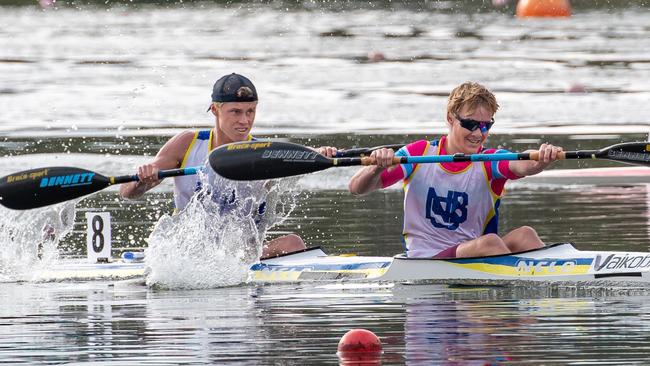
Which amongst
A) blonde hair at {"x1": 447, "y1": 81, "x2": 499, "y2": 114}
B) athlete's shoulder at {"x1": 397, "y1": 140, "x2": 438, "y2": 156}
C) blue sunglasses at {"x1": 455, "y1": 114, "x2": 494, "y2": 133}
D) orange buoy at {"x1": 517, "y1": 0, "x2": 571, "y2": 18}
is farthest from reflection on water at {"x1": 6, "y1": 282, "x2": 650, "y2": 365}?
orange buoy at {"x1": 517, "y1": 0, "x2": 571, "y2": 18}

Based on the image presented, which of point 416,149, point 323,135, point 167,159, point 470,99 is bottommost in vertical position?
point 323,135

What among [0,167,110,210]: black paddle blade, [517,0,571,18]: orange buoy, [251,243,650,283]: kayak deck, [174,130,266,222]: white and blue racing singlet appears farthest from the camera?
[517,0,571,18]: orange buoy

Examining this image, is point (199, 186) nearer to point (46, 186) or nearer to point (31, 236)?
point (46, 186)

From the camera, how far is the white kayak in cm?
1142

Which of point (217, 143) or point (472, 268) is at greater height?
point (217, 143)

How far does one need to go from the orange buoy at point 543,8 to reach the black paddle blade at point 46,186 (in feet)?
103

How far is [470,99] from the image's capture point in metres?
11.9

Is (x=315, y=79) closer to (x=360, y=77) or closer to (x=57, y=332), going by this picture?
(x=360, y=77)

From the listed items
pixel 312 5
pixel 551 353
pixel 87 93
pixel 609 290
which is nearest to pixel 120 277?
pixel 609 290

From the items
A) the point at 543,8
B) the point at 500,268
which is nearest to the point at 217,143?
the point at 500,268

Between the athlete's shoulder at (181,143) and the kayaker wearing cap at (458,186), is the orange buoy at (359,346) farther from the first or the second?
the athlete's shoulder at (181,143)

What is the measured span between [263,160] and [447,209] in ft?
4.57

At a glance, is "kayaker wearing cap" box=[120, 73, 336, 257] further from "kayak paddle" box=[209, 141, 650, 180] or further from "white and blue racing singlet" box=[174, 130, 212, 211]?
"kayak paddle" box=[209, 141, 650, 180]

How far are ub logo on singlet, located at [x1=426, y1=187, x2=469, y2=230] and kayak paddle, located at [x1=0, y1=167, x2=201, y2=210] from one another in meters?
2.64
